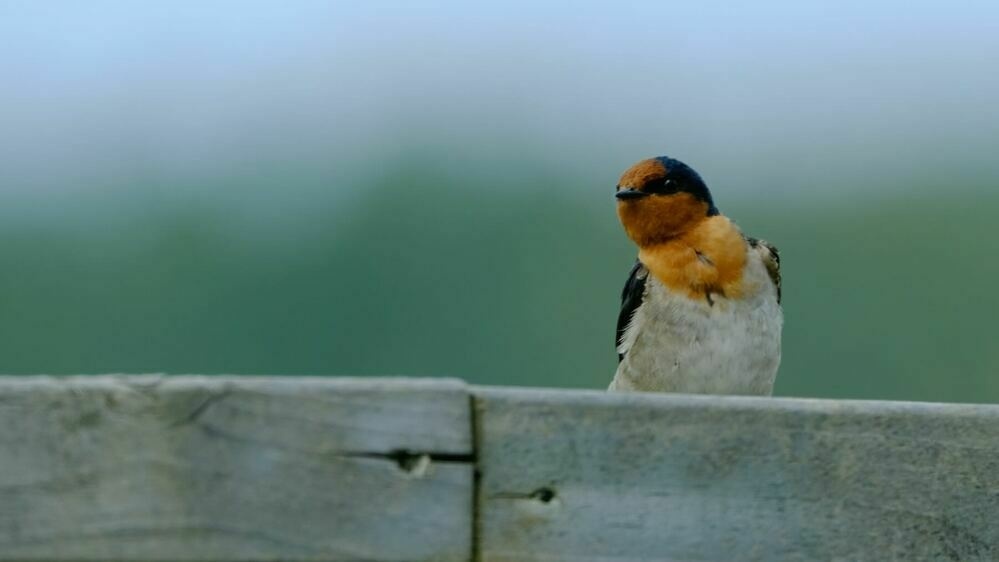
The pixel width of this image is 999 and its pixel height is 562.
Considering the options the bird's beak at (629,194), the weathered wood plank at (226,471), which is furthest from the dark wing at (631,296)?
the weathered wood plank at (226,471)

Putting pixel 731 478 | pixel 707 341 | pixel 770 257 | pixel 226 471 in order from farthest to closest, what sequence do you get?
pixel 770 257 → pixel 707 341 → pixel 731 478 → pixel 226 471

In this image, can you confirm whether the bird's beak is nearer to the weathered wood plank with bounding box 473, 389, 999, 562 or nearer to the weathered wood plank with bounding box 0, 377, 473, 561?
the weathered wood plank with bounding box 473, 389, 999, 562

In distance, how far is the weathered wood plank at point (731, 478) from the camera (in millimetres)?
2281

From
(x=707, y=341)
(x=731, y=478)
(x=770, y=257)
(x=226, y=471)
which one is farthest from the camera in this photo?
(x=770, y=257)

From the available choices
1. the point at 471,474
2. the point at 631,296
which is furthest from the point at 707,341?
the point at 471,474

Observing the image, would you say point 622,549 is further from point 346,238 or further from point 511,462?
point 346,238

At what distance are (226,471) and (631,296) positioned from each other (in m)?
2.81

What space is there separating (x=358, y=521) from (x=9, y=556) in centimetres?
39

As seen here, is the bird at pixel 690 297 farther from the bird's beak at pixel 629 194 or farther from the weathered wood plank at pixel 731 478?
the weathered wood plank at pixel 731 478

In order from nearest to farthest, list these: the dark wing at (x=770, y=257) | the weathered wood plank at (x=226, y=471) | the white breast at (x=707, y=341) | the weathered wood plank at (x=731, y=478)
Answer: the weathered wood plank at (x=226, y=471) → the weathered wood plank at (x=731, y=478) → the white breast at (x=707, y=341) → the dark wing at (x=770, y=257)

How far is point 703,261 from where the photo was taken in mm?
4730

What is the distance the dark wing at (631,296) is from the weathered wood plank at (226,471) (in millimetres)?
2631

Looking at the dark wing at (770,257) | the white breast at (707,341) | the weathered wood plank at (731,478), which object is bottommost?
the white breast at (707,341)

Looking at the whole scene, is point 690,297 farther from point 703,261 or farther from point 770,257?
point 770,257
